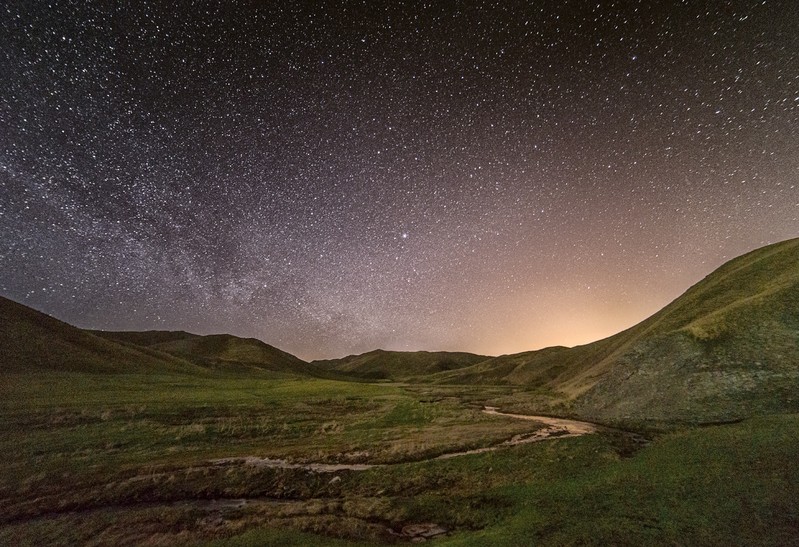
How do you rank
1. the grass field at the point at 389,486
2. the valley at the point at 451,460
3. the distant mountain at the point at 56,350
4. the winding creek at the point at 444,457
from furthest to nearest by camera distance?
the distant mountain at the point at 56,350 → the winding creek at the point at 444,457 → the valley at the point at 451,460 → the grass field at the point at 389,486

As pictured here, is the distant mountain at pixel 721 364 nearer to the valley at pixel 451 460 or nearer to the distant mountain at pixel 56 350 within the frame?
the valley at pixel 451 460

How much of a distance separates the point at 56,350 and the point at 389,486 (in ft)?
314

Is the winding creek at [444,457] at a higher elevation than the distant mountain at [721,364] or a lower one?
lower

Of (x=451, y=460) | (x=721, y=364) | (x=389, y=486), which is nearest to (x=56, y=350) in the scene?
(x=389, y=486)

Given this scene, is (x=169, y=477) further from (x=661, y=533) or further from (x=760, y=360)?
(x=760, y=360)

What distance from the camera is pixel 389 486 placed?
20812mm

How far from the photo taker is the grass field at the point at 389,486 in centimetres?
1452

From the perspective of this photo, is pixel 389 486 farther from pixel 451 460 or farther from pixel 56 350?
pixel 56 350

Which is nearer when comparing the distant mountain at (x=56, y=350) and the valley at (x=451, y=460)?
the valley at (x=451, y=460)

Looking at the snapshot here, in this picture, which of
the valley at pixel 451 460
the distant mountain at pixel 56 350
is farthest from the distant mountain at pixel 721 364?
the distant mountain at pixel 56 350

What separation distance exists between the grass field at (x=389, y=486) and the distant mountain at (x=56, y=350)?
46915 millimetres

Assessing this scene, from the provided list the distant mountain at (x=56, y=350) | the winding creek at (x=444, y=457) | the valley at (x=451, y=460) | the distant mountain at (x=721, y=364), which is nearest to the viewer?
the valley at (x=451, y=460)

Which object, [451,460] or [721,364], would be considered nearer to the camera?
[451,460]

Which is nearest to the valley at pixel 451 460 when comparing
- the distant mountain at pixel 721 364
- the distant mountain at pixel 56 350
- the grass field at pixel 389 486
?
the grass field at pixel 389 486
